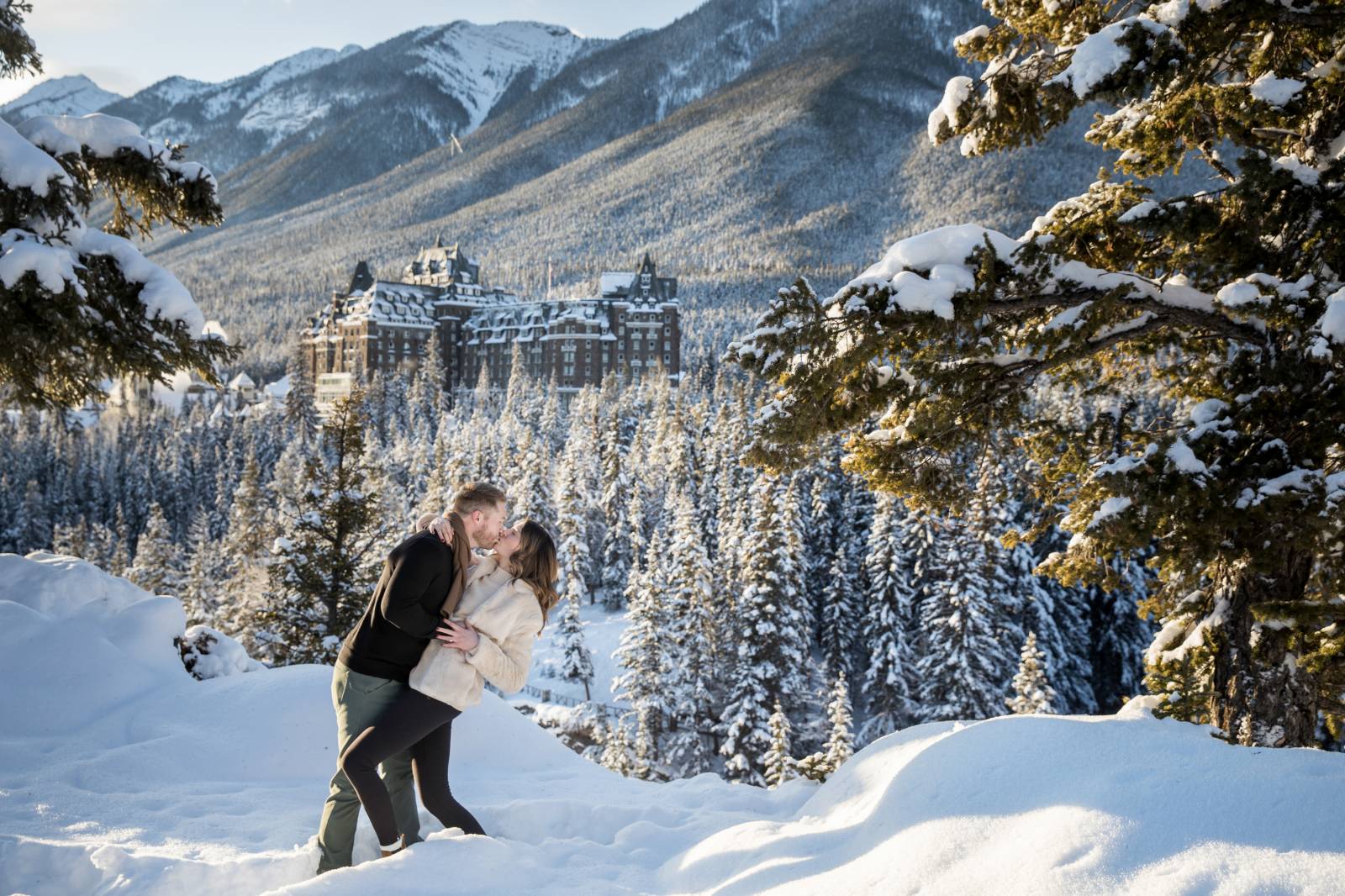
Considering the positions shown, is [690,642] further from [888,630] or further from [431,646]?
[431,646]

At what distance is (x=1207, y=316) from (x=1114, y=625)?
38133mm

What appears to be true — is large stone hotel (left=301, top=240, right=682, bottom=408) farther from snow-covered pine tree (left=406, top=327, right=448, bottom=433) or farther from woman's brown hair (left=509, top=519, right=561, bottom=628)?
woman's brown hair (left=509, top=519, right=561, bottom=628)

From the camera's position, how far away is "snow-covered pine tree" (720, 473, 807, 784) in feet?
98.7

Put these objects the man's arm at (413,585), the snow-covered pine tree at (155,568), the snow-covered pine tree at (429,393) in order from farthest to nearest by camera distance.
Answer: the snow-covered pine tree at (429,393), the snow-covered pine tree at (155,568), the man's arm at (413,585)

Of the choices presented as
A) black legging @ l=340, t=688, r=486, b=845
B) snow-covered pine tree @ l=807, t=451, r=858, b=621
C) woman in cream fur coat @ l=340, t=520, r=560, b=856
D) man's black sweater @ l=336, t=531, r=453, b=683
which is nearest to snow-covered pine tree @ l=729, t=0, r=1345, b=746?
woman in cream fur coat @ l=340, t=520, r=560, b=856

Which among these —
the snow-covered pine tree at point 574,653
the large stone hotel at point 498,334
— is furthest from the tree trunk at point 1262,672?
the large stone hotel at point 498,334

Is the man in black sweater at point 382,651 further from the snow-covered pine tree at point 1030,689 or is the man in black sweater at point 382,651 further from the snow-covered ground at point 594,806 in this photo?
the snow-covered pine tree at point 1030,689

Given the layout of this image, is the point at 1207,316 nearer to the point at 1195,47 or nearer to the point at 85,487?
the point at 1195,47

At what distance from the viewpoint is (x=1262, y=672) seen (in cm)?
543

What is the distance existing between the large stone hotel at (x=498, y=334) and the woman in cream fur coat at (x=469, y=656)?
104180 mm

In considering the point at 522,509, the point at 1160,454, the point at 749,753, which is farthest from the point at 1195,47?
the point at 522,509

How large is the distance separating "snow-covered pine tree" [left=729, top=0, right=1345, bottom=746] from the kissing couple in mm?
2061

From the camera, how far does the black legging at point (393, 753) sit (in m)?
4.36

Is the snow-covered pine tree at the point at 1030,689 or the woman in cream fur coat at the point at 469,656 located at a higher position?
the woman in cream fur coat at the point at 469,656
